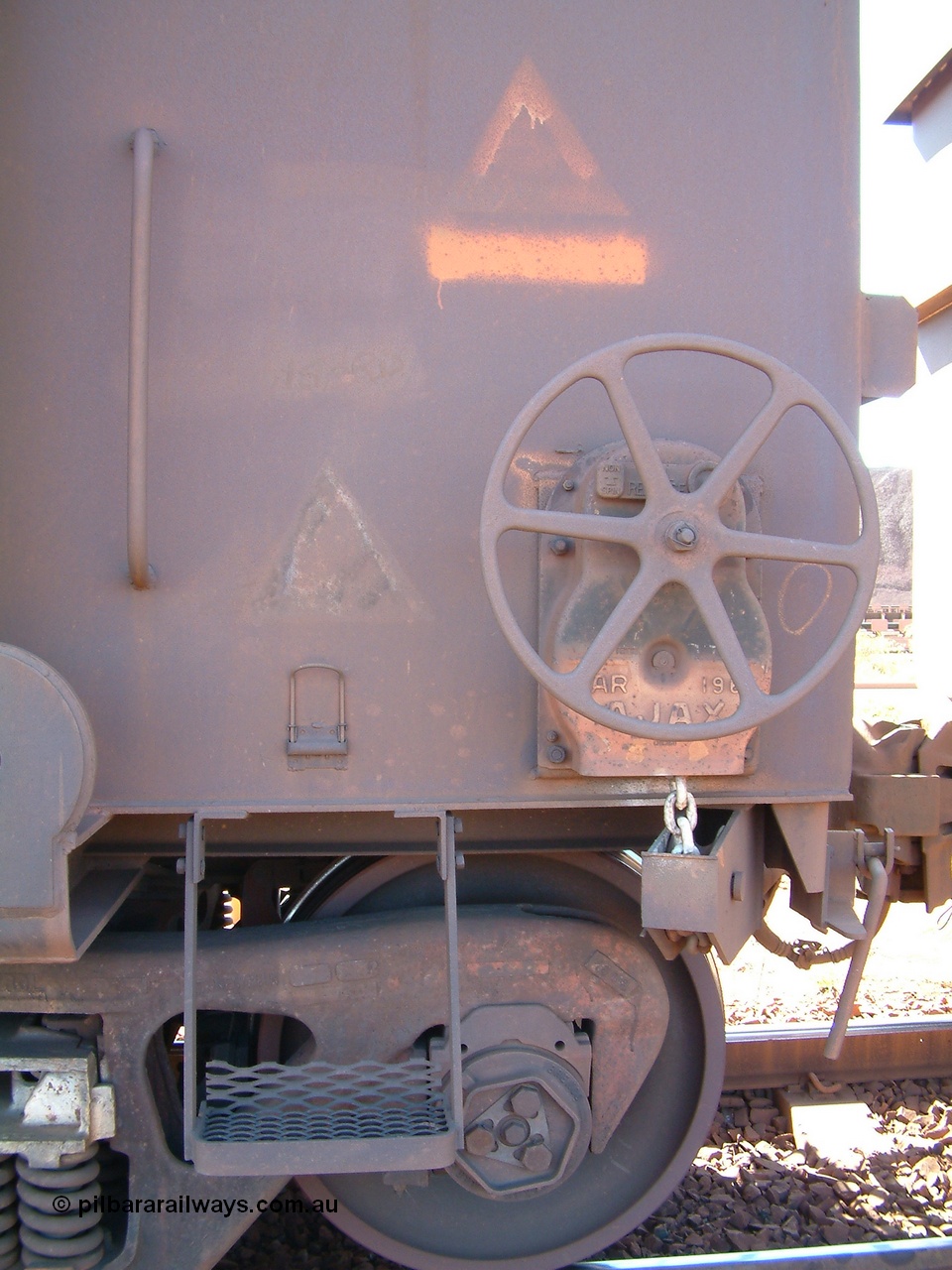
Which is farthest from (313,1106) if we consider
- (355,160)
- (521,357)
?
(355,160)

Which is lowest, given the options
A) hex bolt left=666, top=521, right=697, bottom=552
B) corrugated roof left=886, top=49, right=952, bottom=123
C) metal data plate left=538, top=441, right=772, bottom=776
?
metal data plate left=538, top=441, right=772, bottom=776

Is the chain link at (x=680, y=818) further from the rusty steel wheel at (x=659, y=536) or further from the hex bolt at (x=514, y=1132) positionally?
the hex bolt at (x=514, y=1132)

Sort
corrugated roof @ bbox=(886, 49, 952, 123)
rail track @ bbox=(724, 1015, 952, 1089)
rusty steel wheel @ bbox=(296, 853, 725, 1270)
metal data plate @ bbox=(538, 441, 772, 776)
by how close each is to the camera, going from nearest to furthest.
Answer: metal data plate @ bbox=(538, 441, 772, 776) < rusty steel wheel @ bbox=(296, 853, 725, 1270) < corrugated roof @ bbox=(886, 49, 952, 123) < rail track @ bbox=(724, 1015, 952, 1089)

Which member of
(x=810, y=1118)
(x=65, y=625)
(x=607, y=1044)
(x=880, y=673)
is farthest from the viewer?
(x=880, y=673)

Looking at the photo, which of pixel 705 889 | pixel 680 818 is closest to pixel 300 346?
pixel 680 818

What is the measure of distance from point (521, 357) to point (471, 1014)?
140 cm

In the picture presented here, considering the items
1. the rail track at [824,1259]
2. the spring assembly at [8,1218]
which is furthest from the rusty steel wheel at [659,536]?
the spring assembly at [8,1218]

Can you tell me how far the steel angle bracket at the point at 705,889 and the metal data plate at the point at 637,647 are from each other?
0.18 metres

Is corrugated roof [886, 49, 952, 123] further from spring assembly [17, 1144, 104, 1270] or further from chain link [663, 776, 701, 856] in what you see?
spring assembly [17, 1144, 104, 1270]

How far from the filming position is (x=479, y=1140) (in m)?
2.00

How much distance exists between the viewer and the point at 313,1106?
6.08ft

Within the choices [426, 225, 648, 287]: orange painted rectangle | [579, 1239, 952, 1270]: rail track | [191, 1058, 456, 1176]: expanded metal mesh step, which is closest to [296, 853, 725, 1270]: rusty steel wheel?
[579, 1239, 952, 1270]: rail track

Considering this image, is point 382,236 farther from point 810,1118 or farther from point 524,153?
point 810,1118

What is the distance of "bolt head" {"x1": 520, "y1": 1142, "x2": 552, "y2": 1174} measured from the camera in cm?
201
